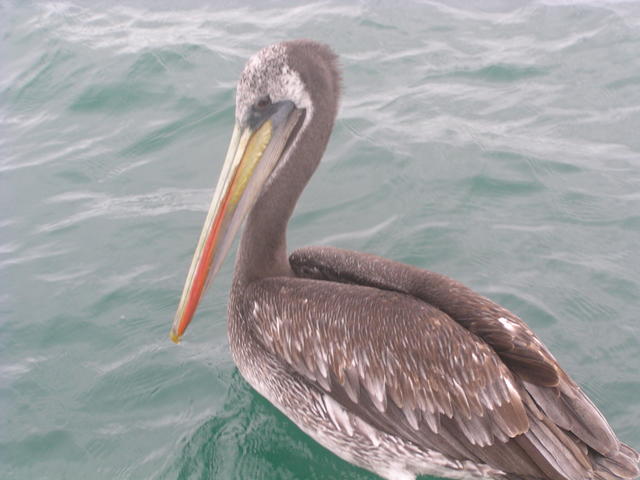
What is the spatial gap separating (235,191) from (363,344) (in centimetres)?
96

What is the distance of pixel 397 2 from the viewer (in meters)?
7.75

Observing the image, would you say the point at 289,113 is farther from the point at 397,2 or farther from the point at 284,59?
the point at 397,2

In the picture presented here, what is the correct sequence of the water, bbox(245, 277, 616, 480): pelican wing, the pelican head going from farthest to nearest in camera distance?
1. the water
2. the pelican head
3. bbox(245, 277, 616, 480): pelican wing

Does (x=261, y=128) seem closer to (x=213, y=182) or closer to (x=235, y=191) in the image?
(x=235, y=191)

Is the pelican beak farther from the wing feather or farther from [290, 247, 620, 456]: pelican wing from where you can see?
[290, 247, 620, 456]: pelican wing

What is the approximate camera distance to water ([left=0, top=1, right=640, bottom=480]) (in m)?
3.55

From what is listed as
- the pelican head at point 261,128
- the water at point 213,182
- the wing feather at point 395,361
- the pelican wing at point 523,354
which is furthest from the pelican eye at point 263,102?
the water at point 213,182

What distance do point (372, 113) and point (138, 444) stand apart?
372 cm

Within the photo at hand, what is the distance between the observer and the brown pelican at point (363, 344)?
2748mm

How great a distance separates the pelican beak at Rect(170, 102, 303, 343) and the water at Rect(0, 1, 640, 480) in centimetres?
78

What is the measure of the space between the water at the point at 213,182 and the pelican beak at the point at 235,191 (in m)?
0.78

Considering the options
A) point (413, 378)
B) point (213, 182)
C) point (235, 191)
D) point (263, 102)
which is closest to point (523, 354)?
point (413, 378)

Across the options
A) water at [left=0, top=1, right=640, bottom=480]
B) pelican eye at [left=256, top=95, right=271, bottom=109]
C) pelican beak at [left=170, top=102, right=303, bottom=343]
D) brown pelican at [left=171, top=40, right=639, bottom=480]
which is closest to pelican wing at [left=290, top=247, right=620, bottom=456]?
brown pelican at [left=171, top=40, right=639, bottom=480]

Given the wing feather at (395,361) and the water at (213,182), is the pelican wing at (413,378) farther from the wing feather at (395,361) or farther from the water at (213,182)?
the water at (213,182)
